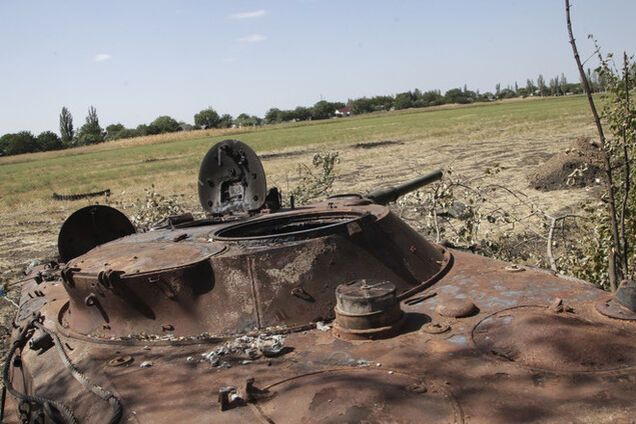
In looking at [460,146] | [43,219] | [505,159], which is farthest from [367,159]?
[43,219]

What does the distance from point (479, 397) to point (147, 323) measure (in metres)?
2.32

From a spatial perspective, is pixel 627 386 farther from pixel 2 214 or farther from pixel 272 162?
pixel 272 162

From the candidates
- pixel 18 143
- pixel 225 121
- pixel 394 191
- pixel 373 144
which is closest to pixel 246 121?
pixel 225 121

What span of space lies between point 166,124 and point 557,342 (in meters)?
88.3

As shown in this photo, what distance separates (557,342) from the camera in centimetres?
354

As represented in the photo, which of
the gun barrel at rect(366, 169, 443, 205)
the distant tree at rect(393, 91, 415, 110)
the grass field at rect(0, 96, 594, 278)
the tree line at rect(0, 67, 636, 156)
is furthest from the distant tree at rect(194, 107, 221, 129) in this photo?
the gun barrel at rect(366, 169, 443, 205)

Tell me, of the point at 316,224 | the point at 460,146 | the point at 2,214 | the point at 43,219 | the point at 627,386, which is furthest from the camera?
the point at 460,146

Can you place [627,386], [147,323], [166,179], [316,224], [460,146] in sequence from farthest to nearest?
[460,146] < [166,179] < [316,224] < [147,323] < [627,386]

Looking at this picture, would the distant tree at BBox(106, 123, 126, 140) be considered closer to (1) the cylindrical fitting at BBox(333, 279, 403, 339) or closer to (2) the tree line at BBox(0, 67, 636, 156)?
(2) the tree line at BBox(0, 67, 636, 156)

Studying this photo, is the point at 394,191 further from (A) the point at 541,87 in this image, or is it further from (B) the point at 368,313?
(A) the point at 541,87

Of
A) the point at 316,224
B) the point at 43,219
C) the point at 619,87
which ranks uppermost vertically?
the point at 619,87

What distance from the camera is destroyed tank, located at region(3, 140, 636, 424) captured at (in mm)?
3207

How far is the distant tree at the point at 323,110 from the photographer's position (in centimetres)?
10150

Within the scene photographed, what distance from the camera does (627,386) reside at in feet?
10.3
